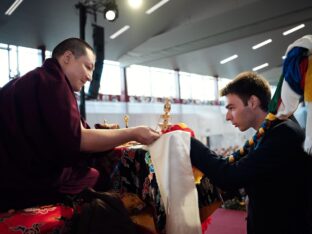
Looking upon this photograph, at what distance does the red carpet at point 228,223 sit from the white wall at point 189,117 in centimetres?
398

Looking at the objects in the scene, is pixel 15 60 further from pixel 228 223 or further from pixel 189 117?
pixel 189 117

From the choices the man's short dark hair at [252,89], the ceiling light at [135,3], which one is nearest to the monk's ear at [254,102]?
the man's short dark hair at [252,89]

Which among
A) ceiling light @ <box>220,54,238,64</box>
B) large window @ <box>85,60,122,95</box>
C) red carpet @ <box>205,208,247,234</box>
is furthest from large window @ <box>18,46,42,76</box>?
ceiling light @ <box>220,54,238,64</box>

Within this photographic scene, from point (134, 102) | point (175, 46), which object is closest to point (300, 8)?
point (175, 46)

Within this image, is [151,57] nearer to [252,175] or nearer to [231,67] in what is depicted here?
[231,67]

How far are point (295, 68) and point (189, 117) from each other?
8.88 meters

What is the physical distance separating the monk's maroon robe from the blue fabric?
0.72 metres

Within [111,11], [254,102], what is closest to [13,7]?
[111,11]

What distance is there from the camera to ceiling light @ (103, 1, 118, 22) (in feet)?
15.3

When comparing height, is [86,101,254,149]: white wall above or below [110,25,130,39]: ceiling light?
below

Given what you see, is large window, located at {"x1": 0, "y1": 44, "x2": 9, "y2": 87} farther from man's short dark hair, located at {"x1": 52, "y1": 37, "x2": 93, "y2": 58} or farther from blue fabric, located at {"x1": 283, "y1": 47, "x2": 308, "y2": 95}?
blue fabric, located at {"x1": 283, "y1": 47, "x2": 308, "y2": 95}

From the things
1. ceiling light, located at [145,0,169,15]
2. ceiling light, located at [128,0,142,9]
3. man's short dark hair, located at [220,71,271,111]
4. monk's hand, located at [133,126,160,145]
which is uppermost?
ceiling light, located at [145,0,169,15]

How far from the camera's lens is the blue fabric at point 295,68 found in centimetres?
97

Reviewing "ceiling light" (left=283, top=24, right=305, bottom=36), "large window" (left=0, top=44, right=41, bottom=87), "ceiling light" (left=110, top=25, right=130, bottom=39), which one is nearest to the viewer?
"ceiling light" (left=110, top=25, right=130, bottom=39)
